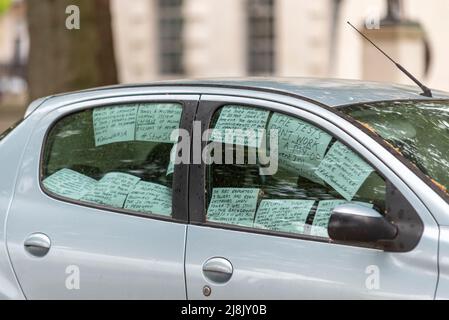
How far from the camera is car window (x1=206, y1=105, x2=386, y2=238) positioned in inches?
138

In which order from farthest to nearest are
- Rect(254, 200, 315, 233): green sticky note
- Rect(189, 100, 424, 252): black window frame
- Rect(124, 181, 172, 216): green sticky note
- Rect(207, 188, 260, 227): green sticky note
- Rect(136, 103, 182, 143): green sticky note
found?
Rect(136, 103, 182, 143): green sticky note, Rect(124, 181, 172, 216): green sticky note, Rect(207, 188, 260, 227): green sticky note, Rect(254, 200, 315, 233): green sticky note, Rect(189, 100, 424, 252): black window frame

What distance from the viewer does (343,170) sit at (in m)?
3.53

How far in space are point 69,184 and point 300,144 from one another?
117 cm

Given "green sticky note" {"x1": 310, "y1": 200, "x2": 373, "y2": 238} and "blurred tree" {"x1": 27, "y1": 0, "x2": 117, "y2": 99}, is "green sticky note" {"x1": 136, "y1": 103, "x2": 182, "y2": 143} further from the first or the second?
"blurred tree" {"x1": 27, "y1": 0, "x2": 117, "y2": 99}

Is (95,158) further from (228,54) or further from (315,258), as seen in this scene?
(228,54)

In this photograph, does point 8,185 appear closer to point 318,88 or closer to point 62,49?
point 318,88

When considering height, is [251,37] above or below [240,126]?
below

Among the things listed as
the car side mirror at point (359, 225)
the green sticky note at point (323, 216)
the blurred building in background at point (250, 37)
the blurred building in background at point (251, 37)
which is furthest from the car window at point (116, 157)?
the blurred building in background at point (251, 37)

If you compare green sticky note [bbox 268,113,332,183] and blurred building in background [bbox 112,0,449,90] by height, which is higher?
green sticky note [bbox 268,113,332,183]

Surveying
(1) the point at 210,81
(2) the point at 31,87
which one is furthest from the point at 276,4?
(1) the point at 210,81

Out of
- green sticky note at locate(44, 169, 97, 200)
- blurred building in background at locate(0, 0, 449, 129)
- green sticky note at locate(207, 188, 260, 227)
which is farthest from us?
blurred building in background at locate(0, 0, 449, 129)

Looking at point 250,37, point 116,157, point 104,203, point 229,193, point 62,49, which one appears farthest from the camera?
point 250,37

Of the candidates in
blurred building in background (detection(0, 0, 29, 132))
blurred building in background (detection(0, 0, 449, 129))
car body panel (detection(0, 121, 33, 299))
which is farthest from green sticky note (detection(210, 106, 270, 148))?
blurred building in background (detection(0, 0, 29, 132))

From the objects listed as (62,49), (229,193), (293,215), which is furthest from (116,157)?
(62,49)
